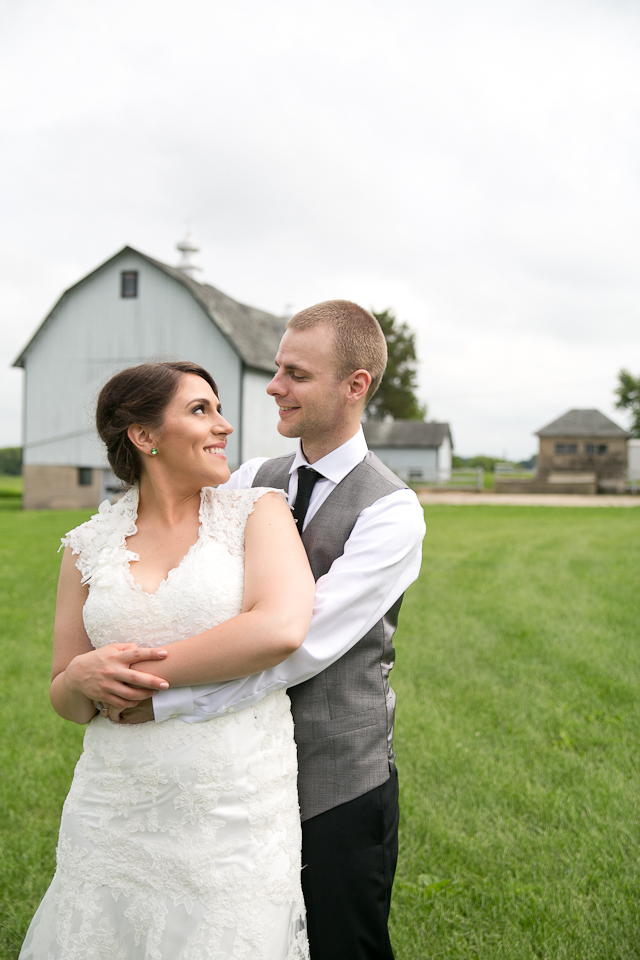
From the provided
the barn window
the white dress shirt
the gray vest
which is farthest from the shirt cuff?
the barn window

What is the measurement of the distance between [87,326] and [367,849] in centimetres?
2742

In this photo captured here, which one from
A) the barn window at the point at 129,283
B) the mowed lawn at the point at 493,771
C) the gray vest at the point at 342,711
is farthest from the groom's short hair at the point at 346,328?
the barn window at the point at 129,283

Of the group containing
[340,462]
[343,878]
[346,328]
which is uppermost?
[346,328]

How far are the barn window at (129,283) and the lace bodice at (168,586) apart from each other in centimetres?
2621

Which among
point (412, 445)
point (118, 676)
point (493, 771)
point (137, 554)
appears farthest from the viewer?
point (412, 445)

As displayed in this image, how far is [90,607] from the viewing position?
2.22 meters

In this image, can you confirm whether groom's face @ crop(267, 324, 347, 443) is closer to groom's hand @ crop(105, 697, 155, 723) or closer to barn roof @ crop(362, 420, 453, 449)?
groom's hand @ crop(105, 697, 155, 723)

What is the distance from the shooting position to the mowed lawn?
360cm

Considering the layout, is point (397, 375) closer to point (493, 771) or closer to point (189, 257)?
point (189, 257)

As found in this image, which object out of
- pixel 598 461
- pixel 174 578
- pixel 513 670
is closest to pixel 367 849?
pixel 174 578

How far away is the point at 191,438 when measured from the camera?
235 cm

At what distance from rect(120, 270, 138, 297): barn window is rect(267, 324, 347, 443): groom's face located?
25955 millimetres

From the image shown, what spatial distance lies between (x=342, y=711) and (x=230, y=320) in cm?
2587

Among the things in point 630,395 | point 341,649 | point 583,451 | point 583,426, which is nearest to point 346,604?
point 341,649
